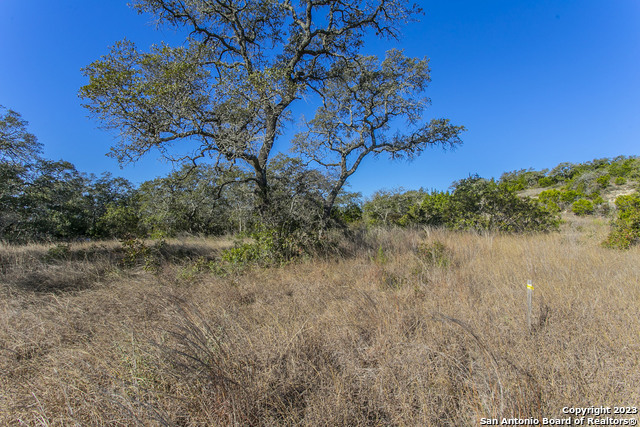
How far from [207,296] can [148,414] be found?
2.22 metres

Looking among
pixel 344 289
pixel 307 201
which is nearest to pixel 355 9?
pixel 307 201

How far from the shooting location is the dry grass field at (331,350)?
1.50m

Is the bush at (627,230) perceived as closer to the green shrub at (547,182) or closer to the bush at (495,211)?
the bush at (495,211)

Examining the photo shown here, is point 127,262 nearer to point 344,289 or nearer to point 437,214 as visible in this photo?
point 344,289

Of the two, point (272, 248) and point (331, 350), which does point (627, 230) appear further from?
point (272, 248)

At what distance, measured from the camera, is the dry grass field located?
1.50 meters

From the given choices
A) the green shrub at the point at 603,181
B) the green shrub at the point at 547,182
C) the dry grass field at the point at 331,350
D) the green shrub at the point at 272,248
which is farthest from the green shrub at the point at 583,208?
the green shrub at the point at 272,248

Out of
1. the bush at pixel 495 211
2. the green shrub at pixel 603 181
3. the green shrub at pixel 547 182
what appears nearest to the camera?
the bush at pixel 495 211

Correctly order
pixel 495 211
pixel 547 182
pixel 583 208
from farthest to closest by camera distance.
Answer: pixel 547 182
pixel 583 208
pixel 495 211

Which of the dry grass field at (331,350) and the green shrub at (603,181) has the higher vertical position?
the green shrub at (603,181)

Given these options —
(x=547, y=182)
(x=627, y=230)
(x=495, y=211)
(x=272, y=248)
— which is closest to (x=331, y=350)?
(x=272, y=248)

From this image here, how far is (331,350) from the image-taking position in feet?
6.93

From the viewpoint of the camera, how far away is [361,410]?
156 centimetres

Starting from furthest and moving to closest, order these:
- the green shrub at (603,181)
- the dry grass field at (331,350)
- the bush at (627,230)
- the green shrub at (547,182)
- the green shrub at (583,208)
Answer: the green shrub at (547,182)
the green shrub at (603,181)
the green shrub at (583,208)
the bush at (627,230)
the dry grass field at (331,350)
